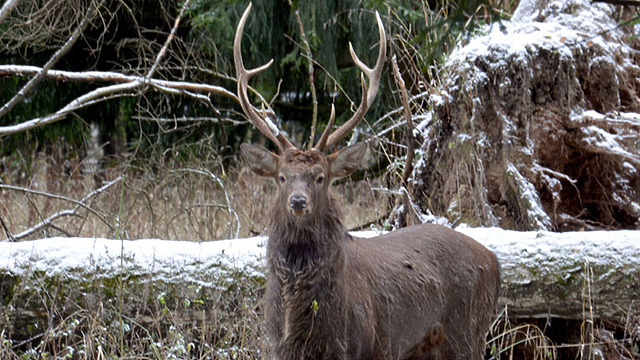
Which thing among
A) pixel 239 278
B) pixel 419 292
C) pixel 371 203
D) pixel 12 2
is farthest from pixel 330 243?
pixel 371 203

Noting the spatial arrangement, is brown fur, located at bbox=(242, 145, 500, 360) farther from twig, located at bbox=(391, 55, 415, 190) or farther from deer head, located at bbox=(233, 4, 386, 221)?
twig, located at bbox=(391, 55, 415, 190)

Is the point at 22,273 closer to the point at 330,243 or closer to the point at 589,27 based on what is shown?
the point at 330,243

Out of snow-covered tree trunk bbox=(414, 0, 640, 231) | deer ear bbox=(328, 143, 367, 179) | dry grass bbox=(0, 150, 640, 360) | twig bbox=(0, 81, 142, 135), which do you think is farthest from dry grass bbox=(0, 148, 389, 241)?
deer ear bbox=(328, 143, 367, 179)

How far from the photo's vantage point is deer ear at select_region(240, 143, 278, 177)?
180 inches

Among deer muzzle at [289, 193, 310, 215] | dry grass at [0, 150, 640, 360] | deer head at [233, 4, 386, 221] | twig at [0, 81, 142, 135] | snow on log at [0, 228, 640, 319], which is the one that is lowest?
dry grass at [0, 150, 640, 360]

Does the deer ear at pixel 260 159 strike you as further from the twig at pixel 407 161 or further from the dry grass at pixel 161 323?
the twig at pixel 407 161

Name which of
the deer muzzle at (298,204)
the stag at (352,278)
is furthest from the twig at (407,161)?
the deer muzzle at (298,204)

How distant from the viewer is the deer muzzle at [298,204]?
161 inches

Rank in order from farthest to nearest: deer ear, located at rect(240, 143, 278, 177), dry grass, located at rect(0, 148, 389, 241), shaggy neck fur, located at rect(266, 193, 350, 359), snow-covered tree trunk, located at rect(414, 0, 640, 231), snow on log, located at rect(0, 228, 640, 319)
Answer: dry grass, located at rect(0, 148, 389, 241) < snow-covered tree trunk, located at rect(414, 0, 640, 231) < snow on log, located at rect(0, 228, 640, 319) < deer ear, located at rect(240, 143, 278, 177) < shaggy neck fur, located at rect(266, 193, 350, 359)

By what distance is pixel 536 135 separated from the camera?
652 cm

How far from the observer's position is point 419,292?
181 inches

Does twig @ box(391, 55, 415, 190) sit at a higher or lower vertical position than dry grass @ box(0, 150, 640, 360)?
higher

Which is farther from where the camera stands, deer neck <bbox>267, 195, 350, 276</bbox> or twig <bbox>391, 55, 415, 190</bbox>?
twig <bbox>391, 55, 415, 190</bbox>

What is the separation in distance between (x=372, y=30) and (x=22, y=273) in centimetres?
569
